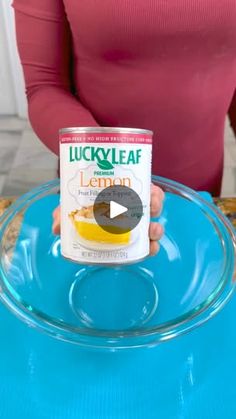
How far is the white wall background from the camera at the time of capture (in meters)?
1.75

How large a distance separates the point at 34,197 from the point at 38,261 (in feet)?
0.37

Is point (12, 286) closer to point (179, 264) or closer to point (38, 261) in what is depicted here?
point (38, 261)

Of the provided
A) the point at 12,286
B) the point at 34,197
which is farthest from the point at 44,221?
the point at 12,286

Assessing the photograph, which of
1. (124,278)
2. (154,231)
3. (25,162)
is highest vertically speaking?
(154,231)

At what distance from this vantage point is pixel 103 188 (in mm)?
327

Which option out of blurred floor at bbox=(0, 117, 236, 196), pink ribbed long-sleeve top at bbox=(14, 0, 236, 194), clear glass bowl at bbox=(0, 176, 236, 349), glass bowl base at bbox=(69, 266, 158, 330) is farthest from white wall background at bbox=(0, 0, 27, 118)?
glass bowl base at bbox=(69, 266, 158, 330)

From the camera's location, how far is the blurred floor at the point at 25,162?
1.54m

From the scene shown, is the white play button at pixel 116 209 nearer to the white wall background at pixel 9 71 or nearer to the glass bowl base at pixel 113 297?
the glass bowl base at pixel 113 297

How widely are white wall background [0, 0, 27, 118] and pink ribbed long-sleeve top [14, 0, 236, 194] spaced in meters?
1.31

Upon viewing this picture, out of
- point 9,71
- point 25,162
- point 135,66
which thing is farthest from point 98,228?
point 9,71

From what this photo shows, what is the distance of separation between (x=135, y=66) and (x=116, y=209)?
1.04 feet

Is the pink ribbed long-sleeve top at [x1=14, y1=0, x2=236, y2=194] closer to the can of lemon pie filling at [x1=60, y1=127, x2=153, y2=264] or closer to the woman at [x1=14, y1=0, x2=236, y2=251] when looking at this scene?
the woman at [x1=14, y1=0, x2=236, y2=251]

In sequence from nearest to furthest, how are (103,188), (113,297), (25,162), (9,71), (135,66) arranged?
1. (103,188)
2. (113,297)
3. (135,66)
4. (25,162)
5. (9,71)

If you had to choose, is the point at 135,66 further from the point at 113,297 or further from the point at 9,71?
the point at 9,71
